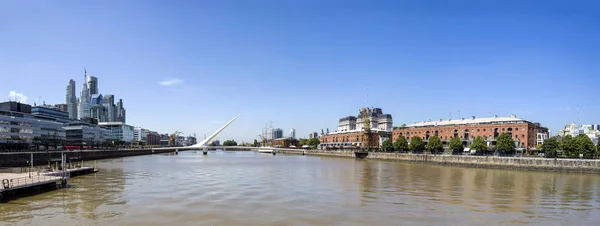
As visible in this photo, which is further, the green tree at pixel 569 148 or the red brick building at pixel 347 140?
the red brick building at pixel 347 140

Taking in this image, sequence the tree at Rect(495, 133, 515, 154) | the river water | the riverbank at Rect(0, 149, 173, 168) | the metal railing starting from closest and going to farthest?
1. the river water
2. the metal railing
3. the riverbank at Rect(0, 149, 173, 168)
4. the tree at Rect(495, 133, 515, 154)

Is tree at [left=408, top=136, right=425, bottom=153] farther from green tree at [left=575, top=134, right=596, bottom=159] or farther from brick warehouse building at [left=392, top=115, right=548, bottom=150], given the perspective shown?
green tree at [left=575, top=134, right=596, bottom=159]

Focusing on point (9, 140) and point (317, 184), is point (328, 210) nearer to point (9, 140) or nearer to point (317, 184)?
point (317, 184)

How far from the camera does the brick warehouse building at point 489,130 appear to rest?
89.0m

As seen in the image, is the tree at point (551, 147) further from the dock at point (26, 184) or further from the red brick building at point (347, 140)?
the red brick building at point (347, 140)

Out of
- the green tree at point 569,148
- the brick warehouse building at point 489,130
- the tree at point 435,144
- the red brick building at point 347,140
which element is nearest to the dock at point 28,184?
the green tree at point 569,148

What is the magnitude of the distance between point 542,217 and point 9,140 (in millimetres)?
101107

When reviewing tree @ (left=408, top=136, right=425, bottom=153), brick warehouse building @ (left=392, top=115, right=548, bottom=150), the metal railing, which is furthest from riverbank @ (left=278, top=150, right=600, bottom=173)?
the metal railing

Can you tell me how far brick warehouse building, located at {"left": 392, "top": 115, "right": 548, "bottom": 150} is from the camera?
89.0 metres

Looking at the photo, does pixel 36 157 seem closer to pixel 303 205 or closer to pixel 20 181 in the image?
pixel 20 181

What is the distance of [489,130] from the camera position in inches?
3821

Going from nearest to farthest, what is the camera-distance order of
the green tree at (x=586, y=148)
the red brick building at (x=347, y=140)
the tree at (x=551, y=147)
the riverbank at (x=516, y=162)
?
the riverbank at (x=516, y=162), the green tree at (x=586, y=148), the tree at (x=551, y=147), the red brick building at (x=347, y=140)

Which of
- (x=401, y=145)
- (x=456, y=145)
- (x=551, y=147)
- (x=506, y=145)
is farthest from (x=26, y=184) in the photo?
(x=401, y=145)

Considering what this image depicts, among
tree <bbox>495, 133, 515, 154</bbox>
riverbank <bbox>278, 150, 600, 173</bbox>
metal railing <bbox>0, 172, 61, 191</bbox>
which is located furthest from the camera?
tree <bbox>495, 133, 515, 154</bbox>
